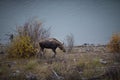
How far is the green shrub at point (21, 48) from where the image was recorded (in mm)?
11064

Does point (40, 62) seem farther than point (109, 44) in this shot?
No

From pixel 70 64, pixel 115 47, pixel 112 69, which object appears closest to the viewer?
pixel 112 69

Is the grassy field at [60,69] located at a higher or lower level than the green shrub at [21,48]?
lower

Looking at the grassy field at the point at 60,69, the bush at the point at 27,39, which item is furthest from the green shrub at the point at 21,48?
the grassy field at the point at 60,69

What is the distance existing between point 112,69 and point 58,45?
11.5 ft

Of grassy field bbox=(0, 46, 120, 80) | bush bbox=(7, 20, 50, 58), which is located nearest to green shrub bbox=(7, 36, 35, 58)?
bush bbox=(7, 20, 50, 58)

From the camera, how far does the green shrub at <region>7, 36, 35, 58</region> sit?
1106cm

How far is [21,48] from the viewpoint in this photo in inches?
436

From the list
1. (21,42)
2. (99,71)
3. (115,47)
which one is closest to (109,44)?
(115,47)

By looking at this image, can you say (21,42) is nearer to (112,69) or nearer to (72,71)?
(72,71)

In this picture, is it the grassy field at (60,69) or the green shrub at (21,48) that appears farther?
the green shrub at (21,48)

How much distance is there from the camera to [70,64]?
9.55 m

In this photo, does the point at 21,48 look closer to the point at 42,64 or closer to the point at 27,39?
the point at 27,39

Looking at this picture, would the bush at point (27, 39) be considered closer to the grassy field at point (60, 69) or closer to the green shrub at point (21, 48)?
the green shrub at point (21, 48)
